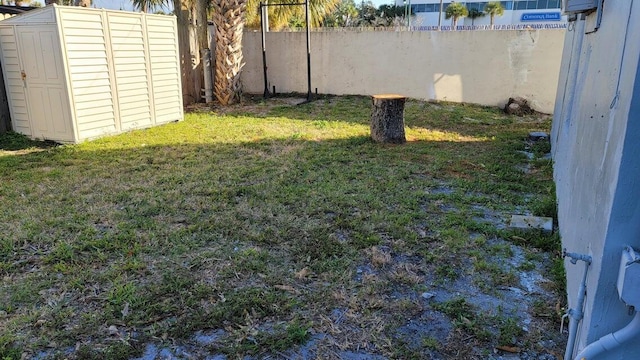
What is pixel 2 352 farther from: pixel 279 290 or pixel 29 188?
pixel 29 188

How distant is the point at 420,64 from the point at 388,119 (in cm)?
427

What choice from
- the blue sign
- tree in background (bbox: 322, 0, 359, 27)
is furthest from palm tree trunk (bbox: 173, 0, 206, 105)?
the blue sign

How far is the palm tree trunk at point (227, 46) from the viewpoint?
943 cm

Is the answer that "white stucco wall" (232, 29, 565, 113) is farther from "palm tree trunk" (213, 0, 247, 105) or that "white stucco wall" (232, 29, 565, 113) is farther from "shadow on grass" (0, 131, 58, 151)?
"shadow on grass" (0, 131, 58, 151)

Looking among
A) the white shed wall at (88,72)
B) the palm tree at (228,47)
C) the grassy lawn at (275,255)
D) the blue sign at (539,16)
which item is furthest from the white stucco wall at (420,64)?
the blue sign at (539,16)

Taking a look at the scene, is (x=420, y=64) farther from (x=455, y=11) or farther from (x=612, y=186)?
(x=455, y=11)

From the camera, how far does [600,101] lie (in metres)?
2.21

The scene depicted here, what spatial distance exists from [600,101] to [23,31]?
6.79 meters

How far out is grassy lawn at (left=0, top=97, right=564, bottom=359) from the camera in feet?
7.36

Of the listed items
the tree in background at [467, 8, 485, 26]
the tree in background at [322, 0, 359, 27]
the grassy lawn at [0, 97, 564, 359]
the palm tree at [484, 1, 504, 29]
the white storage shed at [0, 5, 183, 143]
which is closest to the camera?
the grassy lawn at [0, 97, 564, 359]

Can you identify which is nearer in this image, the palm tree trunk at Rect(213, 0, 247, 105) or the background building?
the palm tree trunk at Rect(213, 0, 247, 105)

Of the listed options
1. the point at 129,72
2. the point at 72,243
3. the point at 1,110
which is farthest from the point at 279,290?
the point at 1,110

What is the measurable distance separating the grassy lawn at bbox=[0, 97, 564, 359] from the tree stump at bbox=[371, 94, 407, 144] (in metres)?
0.60

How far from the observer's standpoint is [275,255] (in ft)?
10.1
